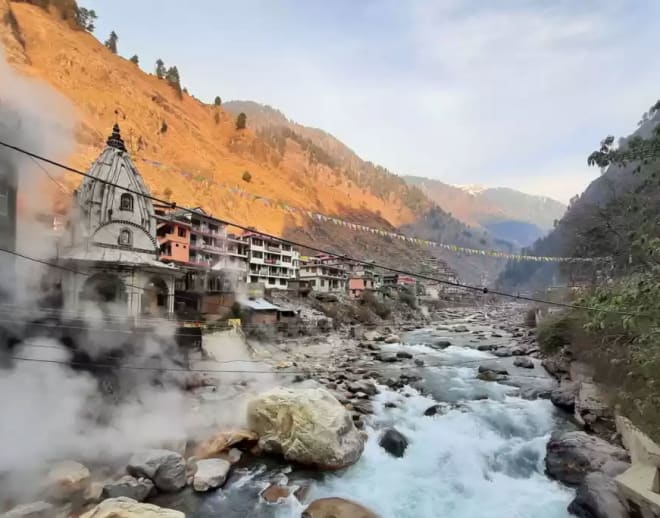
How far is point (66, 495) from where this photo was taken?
7051mm

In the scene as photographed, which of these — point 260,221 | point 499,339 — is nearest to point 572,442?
point 499,339

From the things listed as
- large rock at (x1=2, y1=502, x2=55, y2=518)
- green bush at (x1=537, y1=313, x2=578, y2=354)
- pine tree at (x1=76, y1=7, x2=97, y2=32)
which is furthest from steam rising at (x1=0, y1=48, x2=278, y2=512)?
pine tree at (x1=76, y1=7, x2=97, y2=32)

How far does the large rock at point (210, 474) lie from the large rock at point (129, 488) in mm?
918

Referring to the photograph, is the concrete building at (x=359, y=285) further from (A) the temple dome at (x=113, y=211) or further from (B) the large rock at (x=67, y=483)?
(B) the large rock at (x=67, y=483)

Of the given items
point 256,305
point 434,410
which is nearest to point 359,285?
point 256,305

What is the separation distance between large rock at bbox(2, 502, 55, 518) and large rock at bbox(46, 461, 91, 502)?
0.32 m

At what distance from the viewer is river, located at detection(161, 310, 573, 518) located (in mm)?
7961

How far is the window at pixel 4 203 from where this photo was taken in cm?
966

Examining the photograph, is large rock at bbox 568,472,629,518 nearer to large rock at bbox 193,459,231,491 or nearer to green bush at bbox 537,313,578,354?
large rock at bbox 193,459,231,491

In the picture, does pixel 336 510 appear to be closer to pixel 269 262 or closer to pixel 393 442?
pixel 393 442

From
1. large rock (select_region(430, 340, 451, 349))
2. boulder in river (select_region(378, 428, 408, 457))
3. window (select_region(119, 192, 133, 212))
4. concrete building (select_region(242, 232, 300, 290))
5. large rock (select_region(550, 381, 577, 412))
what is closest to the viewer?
boulder in river (select_region(378, 428, 408, 457))

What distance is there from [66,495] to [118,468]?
3.84 ft

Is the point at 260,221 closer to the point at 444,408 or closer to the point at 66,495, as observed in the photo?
the point at 444,408

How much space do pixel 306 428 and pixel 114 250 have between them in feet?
38.0
